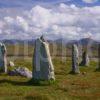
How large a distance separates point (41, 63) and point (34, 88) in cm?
422

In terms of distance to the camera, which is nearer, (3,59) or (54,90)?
(54,90)

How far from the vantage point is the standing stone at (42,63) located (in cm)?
3853

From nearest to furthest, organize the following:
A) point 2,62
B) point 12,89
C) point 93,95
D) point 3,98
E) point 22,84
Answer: point 3,98 → point 93,95 → point 12,89 → point 22,84 → point 2,62

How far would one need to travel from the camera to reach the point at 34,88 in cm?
3503

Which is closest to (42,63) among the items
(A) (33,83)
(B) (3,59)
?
(A) (33,83)

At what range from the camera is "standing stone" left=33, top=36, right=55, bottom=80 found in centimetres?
3853

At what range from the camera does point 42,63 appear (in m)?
38.9

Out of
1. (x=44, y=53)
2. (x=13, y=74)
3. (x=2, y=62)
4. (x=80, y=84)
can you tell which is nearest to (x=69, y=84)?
(x=80, y=84)

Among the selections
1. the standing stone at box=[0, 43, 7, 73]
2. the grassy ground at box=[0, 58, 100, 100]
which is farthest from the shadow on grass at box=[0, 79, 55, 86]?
the standing stone at box=[0, 43, 7, 73]

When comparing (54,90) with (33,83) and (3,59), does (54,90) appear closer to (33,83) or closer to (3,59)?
(33,83)

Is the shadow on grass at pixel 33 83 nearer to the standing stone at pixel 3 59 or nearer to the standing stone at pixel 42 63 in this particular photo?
the standing stone at pixel 42 63

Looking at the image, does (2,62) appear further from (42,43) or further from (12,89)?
(12,89)

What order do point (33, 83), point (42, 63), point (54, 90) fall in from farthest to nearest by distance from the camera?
point (42, 63)
point (33, 83)
point (54, 90)

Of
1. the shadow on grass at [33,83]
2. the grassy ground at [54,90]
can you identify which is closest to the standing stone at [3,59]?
the grassy ground at [54,90]
